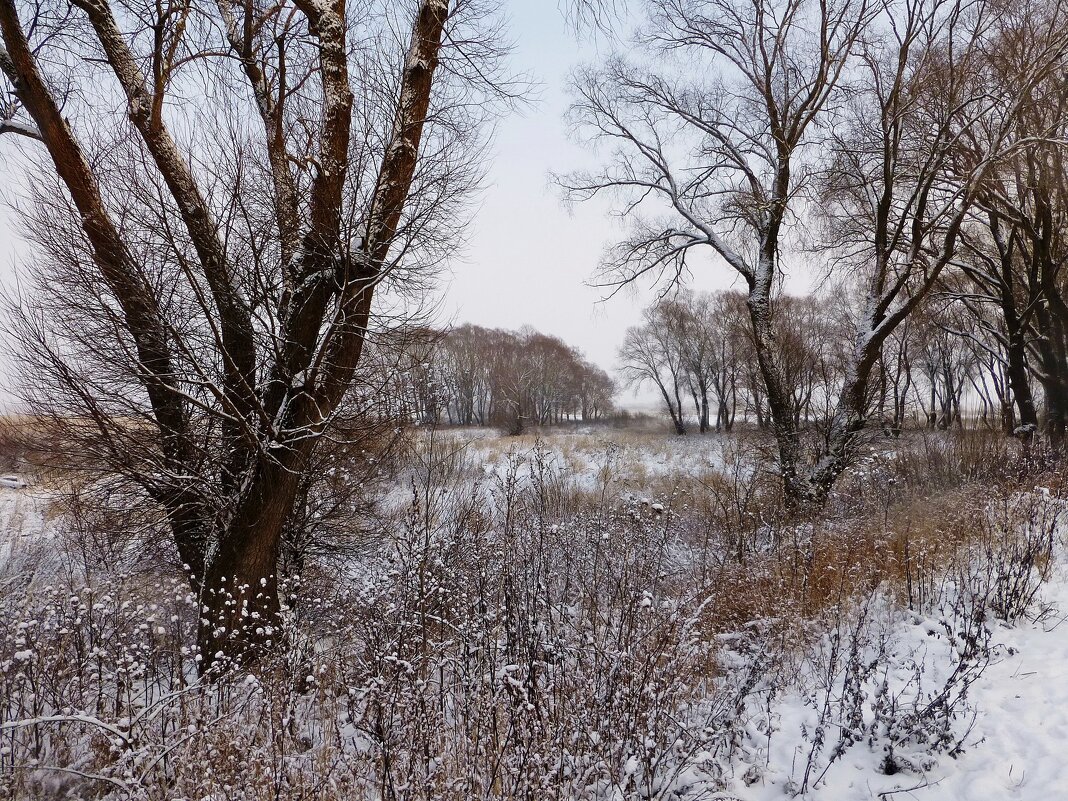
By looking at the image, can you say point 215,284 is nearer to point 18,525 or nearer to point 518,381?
point 18,525

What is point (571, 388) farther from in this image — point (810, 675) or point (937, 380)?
point (810, 675)

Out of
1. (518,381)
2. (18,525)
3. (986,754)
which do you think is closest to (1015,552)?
(986,754)

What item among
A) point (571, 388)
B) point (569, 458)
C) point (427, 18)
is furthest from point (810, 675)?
point (571, 388)

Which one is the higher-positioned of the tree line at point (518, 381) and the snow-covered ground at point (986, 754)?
the tree line at point (518, 381)

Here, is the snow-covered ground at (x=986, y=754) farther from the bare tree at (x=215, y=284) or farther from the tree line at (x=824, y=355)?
the tree line at (x=824, y=355)

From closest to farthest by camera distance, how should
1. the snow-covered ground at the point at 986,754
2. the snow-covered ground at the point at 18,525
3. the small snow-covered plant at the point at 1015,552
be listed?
the snow-covered ground at the point at 986,754 → the small snow-covered plant at the point at 1015,552 → the snow-covered ground at the point at 18,525

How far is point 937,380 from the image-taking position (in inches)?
1741

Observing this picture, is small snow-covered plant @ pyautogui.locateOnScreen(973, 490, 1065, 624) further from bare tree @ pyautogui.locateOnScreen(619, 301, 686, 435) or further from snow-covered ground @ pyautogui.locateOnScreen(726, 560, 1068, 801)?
bare tree @ pyautogui.locateOnScreen(619, 301, 686, 435)

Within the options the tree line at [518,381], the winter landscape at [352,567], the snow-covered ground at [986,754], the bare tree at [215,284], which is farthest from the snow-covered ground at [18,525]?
the tree line at [518,381]

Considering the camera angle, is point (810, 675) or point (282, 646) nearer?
point (282, 646)

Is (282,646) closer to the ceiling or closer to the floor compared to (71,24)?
closer to the floor

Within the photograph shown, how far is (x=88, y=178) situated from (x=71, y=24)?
2.67m

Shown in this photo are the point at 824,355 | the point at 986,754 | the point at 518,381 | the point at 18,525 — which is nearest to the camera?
the point at 986,754

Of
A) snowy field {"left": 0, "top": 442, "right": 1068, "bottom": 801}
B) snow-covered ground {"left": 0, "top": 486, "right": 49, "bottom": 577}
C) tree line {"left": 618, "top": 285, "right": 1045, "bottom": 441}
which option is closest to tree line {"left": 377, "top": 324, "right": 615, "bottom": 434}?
tree line {"left": 618, "top": 285, "right": 1045, "bottom": 441}
